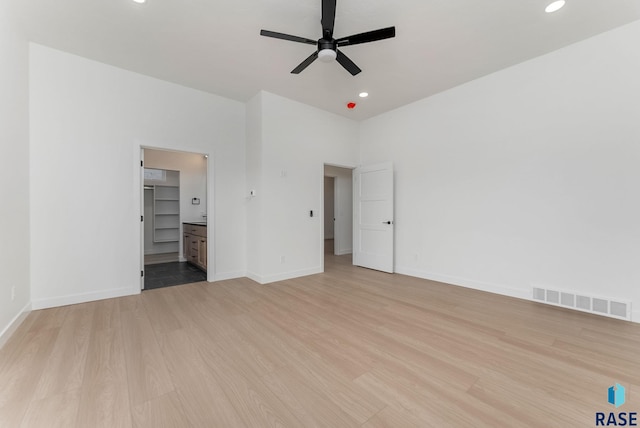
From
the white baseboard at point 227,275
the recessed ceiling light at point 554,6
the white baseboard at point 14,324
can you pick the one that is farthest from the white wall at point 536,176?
the white baseboard at point 14,324

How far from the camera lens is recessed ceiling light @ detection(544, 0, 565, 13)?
2.30 metres

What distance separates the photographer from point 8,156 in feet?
7.81

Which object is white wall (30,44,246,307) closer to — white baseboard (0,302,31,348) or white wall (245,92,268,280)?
white baseboard (0,302,31,348)

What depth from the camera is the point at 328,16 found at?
212 cm

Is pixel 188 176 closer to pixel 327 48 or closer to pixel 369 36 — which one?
pixel 327 48

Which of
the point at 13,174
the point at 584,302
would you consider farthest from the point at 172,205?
the point at 584,302

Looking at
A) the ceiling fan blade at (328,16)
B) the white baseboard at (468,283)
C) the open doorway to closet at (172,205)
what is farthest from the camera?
the open doorway to closet at (172,205)

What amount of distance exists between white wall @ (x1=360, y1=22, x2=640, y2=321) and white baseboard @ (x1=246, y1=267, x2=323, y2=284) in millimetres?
1809

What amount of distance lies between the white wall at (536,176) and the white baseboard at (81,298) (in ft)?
14.5

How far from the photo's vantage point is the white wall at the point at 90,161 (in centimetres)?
296

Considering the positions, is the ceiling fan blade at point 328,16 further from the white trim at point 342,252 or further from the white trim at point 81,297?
the white trim at point 342,252

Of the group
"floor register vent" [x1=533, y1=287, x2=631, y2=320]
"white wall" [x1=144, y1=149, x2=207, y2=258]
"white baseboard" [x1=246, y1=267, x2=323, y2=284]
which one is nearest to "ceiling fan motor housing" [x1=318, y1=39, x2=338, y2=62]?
"white baseboard" [x1=246, y1=267, x2=323, y2=284]

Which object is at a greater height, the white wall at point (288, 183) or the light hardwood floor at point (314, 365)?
the white wall at point (288, 183)

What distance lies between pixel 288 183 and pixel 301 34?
2174 millimetres
